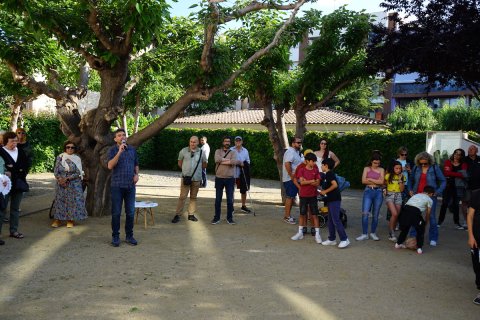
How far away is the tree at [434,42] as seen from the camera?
28.4 ft

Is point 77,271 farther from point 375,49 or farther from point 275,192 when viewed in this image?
point 275,192

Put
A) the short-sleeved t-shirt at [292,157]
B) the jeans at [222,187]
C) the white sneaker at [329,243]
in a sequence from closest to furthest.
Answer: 1. the white sneaker at [329,243]
2. the jeans at [222,187]
3. the short-sleeved t-shirt at [292,157]

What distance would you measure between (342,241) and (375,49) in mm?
4898

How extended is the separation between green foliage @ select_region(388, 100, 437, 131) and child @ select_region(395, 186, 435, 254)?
31911mm

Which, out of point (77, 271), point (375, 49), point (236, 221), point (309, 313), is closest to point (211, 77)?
point (236, 221)

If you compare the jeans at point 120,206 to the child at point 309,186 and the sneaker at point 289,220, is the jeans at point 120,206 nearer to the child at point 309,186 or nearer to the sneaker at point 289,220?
the child at point 309,186

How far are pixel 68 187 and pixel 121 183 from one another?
1.73m

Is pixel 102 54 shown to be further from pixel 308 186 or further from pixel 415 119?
pixel 415 119

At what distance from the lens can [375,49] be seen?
33.8 ft

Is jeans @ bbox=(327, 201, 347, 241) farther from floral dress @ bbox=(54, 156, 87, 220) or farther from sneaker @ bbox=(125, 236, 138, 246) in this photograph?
floral dress @ bbox=(54, 156, 87, 220)

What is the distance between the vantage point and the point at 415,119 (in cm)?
3800

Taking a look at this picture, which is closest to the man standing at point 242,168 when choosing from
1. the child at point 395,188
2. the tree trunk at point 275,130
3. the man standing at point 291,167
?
the man standing at point 291,167

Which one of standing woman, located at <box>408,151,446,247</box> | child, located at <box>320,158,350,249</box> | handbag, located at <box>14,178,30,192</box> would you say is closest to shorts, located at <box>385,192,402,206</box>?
standing woman, located at <box>408,151,446,247</box>

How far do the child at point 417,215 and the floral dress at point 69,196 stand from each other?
5.60 meters
